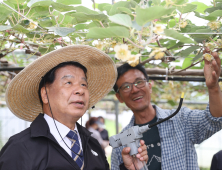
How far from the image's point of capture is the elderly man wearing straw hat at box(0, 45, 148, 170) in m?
1.15

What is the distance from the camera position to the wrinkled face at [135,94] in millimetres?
1787

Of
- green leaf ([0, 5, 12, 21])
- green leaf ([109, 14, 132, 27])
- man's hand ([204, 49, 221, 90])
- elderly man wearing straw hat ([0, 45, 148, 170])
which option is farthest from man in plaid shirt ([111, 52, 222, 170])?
green leaf ([0, 5, 12, 21])

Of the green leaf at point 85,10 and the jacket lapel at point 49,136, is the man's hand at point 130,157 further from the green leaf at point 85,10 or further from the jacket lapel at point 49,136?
the green leaf at point 85,10

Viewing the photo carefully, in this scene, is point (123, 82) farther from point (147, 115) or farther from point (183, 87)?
point (183, 87)

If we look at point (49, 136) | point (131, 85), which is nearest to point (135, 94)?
point (131, 85)

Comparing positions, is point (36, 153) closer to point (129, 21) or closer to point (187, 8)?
point (129, 21)

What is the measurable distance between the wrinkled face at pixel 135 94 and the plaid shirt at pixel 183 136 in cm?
17

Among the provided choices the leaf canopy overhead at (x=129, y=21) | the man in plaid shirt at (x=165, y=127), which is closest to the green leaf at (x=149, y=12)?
the leaf canopy overhead at (x=129, y=21)

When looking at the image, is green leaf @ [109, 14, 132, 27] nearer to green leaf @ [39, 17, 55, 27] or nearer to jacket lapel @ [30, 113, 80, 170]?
green leaf @ [39, 17, 55, 27]

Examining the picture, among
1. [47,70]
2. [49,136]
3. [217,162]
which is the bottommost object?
[217,162]

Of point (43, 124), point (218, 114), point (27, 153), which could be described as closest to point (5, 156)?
point (27, 153)

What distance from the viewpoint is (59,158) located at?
118cm

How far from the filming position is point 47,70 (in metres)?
1.42

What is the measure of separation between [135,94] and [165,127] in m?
0.34
